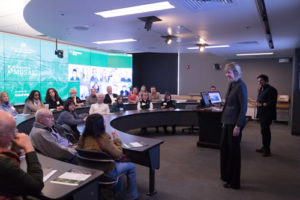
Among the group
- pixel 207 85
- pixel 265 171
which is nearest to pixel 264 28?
pixel 265 171

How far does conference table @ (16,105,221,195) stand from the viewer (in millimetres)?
2941

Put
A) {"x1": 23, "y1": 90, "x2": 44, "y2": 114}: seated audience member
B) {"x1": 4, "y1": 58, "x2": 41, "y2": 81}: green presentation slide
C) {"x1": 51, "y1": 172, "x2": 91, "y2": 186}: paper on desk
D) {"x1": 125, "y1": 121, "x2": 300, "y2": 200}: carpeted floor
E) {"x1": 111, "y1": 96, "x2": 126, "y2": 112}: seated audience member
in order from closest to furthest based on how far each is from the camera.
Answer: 1. {"x1": 51, "y1": 172, "x2": 91, "y2": 186}: paper on desk
2. {"x1": 125, "y1": 121, "x2": 300, "y2": 200}: carpeted floor
3. {"x1": 23, "y1": 90, "x2": 44, "y2": 114}: seated audience member
4. {"x1": 111, "y1": 96, "x2": 126, "y2": 112}: seated audience member
5. {"x1": 4, "y1": 58, "x2": 41, "y2": 81}: green presentation slide

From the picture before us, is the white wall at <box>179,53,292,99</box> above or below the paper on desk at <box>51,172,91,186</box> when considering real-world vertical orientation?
above

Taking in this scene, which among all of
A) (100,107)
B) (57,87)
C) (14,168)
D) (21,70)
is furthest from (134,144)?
(57,87)

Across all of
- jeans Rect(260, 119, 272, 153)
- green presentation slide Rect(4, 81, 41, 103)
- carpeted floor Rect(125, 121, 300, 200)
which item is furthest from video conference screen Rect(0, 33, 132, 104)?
jeans Rect(260, 119, 272, 153)

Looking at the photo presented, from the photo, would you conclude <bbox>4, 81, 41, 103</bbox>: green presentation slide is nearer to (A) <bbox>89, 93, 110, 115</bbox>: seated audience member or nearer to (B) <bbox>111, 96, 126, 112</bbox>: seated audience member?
(B) <bbox>111, 96, 126, 112</bbox>: seated audience member

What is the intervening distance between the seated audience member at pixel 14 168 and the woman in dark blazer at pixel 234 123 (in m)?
2.45

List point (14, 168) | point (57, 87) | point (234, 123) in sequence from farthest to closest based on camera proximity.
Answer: point (57, 87)
point (234, 123)
point (14, 168)

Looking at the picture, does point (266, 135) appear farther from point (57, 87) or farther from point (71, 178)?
point (57, 87)

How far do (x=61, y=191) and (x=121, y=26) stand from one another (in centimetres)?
408

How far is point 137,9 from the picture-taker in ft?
12.6

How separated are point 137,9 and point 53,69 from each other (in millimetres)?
5646

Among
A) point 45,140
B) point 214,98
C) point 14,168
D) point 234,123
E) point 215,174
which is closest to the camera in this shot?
point 14,168

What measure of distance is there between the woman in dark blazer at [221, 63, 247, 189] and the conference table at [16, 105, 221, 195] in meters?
0.96
